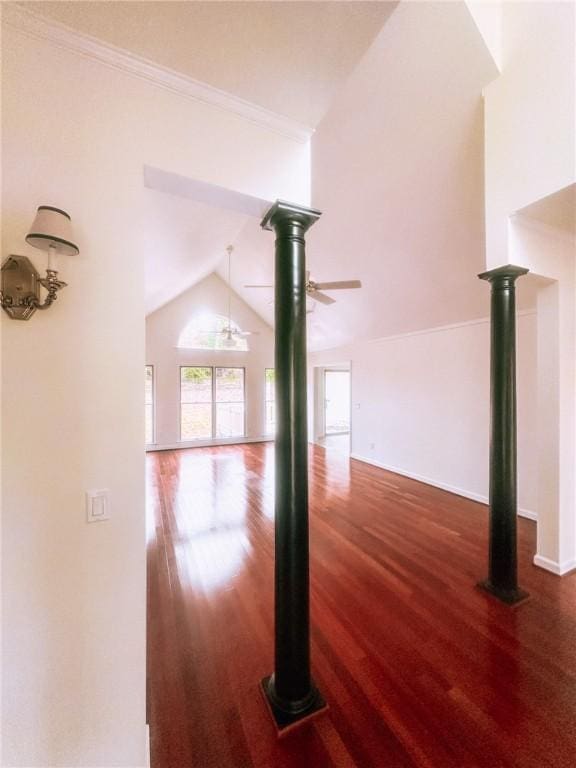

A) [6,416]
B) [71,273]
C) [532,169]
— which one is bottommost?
[6,416]

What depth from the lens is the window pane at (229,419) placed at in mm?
7988

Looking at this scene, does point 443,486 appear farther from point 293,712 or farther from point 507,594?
point 293,712

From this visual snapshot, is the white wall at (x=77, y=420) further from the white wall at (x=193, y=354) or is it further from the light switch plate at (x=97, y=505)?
the white wall at (x=193, y=354)

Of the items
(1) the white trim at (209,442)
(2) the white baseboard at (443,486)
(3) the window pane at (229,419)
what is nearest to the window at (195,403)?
(1) the white trim at (209,442)

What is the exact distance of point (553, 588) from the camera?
237 centimetres

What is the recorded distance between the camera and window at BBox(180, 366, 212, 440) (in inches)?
299

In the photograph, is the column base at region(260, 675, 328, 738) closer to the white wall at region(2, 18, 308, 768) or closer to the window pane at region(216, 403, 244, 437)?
the white wall at region(2, 18, 308, 768)

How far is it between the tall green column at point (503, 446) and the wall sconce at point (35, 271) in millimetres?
2569

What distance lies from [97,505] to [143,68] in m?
1.70

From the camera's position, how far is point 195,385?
7.76 m

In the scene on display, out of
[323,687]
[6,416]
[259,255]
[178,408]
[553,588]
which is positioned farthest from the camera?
[178,408]

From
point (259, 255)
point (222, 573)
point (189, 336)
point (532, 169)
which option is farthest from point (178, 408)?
point (532, 169)

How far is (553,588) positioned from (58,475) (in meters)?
3.42

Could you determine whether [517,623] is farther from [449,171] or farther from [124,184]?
[449,171]
